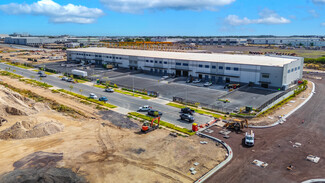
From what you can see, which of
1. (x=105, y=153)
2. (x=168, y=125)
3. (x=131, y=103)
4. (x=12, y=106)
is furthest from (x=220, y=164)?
(x=12, y=106)

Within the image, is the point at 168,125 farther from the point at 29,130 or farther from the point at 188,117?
the point at 29,130

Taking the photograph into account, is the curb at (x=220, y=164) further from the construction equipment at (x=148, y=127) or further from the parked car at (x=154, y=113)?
the parked car at (x=154, y=113)

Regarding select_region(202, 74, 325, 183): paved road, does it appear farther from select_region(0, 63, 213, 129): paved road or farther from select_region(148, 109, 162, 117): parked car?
select_region(148, 109, 162, 117): parked car

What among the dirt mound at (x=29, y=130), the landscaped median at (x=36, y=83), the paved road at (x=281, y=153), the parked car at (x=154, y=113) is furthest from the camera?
the landscaped median at (x=36, y=83)

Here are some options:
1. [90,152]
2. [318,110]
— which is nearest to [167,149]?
[90,152]

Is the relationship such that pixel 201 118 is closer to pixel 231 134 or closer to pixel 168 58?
pixel 231 134

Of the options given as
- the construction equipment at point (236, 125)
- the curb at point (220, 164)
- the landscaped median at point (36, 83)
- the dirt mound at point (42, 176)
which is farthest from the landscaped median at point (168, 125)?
the landscaped median at point (36, 83)
